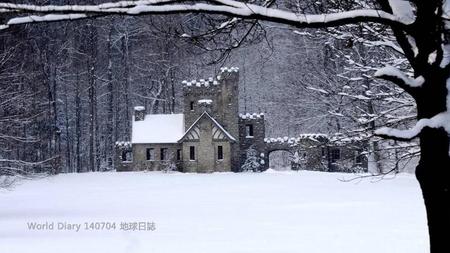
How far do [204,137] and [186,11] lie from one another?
37.9m

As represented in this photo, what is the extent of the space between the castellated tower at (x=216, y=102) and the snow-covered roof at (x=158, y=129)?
3.72 ft

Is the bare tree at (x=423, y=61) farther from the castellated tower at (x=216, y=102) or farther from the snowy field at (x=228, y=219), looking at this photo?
the castellated tower at (x=216, y=102)

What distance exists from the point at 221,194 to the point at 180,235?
1143 cm

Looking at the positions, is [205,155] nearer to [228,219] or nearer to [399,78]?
[228,219]

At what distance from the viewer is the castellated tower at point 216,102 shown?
1688 inches

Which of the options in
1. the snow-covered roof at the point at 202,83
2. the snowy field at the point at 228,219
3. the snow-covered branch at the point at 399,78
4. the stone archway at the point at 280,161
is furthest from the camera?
the stone archway at the point at 280,161

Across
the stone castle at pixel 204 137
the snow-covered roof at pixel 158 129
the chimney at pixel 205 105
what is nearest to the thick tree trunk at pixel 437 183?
Answer: the stone castle at pixel 204 137

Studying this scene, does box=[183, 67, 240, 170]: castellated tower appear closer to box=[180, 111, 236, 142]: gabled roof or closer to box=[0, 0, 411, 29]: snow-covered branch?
box=[180, 111, 236, 142]: gabled roof

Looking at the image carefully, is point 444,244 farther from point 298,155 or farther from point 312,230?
point 298,155

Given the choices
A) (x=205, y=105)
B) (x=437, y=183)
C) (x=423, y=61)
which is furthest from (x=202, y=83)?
(x=437, y=183)

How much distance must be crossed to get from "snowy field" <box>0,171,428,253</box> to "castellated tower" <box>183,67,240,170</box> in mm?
15304

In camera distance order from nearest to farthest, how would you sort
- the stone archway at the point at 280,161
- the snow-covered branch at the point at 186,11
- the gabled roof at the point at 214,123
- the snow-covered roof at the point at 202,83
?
the snow-covered branch at the point at 186,11 → the gabled roof at the point at 214,123 → the snow-covered roof at the point at 202,83 → the stone archway at the point at 280,161

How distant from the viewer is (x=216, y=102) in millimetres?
43375

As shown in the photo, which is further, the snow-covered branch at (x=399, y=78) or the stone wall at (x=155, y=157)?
the stone wall at (x=155, y=157)
